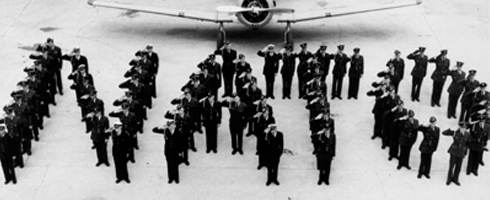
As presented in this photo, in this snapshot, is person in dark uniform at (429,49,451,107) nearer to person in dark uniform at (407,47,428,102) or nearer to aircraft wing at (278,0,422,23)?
person in dark uniform at (407,47,428,102)

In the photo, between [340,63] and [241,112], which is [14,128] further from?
[340,63]

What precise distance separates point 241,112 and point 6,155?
5.32 meters

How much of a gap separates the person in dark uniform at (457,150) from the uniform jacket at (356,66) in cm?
403

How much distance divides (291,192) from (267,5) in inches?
332

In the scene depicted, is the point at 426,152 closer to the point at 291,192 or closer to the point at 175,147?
the point at 291,192

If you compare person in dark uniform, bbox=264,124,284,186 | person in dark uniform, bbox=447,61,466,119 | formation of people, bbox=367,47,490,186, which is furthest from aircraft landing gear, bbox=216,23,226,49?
person in dark uniform, bbox=264,124,284,186

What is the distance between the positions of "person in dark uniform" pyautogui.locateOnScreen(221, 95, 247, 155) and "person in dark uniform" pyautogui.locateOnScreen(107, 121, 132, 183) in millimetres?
2524

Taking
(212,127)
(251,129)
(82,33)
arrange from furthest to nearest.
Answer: (82,33) → (251,129) → (212,127)

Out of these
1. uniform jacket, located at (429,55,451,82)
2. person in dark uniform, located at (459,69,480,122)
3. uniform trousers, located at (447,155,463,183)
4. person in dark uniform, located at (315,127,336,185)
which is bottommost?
uniform trousers, located at (447,155,463,183)

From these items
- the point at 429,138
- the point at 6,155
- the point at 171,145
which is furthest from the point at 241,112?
the point at 6,155

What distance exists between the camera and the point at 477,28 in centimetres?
2366

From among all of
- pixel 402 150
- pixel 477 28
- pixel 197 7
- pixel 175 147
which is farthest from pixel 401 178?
pixel 197 7

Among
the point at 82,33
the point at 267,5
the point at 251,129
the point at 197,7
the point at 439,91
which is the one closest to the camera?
the point at 251,129

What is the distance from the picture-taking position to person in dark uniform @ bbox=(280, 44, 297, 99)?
692 inches
